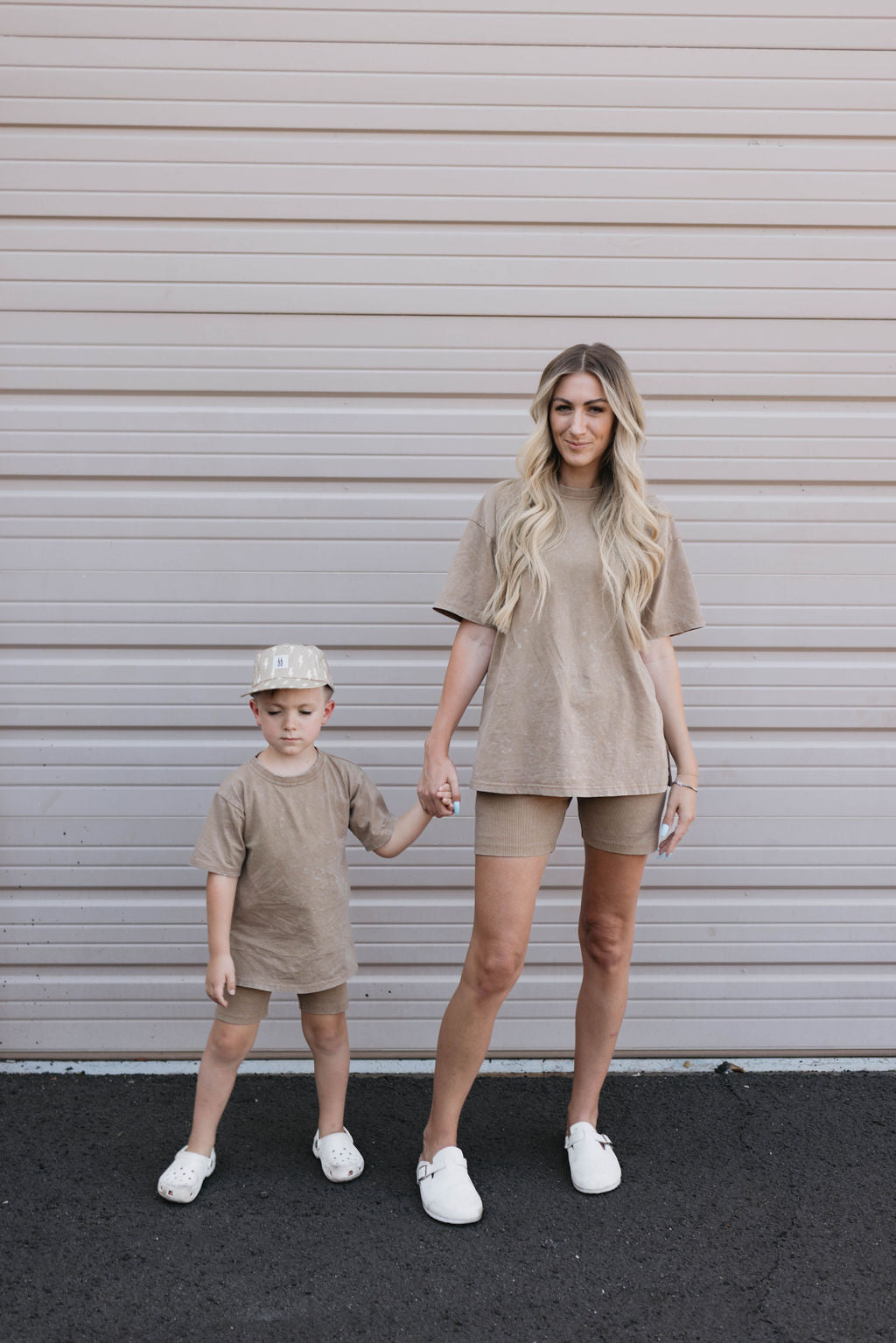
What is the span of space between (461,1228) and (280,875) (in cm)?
92

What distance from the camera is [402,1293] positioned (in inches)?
84.1

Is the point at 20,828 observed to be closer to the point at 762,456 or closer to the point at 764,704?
the point at 764,704

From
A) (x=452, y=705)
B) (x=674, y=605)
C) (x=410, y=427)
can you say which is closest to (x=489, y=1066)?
(x=452, y=705)

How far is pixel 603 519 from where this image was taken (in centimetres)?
237

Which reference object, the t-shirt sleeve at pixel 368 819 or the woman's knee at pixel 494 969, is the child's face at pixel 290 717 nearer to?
the t-shirt sleeve at pixel 368 819

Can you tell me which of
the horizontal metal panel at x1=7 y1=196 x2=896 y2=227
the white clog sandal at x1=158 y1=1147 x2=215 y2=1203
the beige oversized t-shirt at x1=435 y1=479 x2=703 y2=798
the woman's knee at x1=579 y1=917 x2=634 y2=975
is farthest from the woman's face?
the white clog sandal at x1=158 y1=1147 x2=215 y2=1203

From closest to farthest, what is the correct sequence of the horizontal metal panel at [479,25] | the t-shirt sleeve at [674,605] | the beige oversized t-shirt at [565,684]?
the beige oversized t-shirt at [565,684] < the t-shirt sleeve at [674,605] < the horizontal metal panel at [479,25]

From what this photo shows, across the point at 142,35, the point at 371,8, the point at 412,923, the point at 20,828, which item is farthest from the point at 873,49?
the point at 20,828

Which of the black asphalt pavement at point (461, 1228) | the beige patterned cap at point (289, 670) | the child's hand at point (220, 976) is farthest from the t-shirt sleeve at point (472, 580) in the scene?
the black asphalt pavement at point (461, 1228)

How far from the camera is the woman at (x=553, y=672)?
7.61 feet

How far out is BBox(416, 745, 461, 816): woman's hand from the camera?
91.4 inches

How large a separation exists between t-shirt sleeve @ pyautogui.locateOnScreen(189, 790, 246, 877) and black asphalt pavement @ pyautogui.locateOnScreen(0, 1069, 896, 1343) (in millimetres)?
822

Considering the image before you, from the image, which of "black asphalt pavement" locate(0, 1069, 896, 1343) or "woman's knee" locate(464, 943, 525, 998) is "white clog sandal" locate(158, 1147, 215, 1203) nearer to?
"black asphalt pavement" locate(0, 1069, 896, 1343)

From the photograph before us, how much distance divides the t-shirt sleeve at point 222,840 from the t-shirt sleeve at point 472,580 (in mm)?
677
